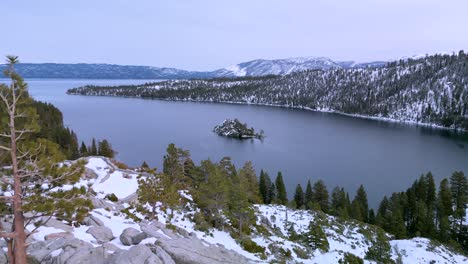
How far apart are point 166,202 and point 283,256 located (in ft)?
33.4

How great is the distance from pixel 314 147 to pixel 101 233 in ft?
337

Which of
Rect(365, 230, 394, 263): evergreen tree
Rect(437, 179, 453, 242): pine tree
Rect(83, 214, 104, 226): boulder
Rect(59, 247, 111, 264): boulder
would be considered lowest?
Rect(437, 179, 453, 242): pine tree

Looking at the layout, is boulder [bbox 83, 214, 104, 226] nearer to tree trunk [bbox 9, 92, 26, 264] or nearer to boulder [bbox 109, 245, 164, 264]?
boulder [bbox 109, 245, 164, 264]

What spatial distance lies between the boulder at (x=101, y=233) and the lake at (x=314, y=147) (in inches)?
2211

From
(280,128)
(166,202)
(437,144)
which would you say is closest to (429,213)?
(166,202)

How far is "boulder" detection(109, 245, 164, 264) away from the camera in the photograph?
1441cm

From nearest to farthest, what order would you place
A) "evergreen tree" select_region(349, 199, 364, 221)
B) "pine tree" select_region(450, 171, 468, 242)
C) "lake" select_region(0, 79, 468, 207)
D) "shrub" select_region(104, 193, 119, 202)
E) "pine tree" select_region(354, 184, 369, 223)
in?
"shrub" select_region(104, 193, 119, 202) < "evergreen tree" select_region(349, 199, 364, 221) < "pine tree" select_region(450, 171, 468, 242) < "pine tree" select_region(354, 184, 369, 223) < "lake" select_region(0, 79, 468, 207)

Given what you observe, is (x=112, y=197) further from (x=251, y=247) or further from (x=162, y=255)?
(x=162, y=255)

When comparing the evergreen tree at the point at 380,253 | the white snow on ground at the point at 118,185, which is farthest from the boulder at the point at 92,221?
the evergreen tree at the point at 380,253

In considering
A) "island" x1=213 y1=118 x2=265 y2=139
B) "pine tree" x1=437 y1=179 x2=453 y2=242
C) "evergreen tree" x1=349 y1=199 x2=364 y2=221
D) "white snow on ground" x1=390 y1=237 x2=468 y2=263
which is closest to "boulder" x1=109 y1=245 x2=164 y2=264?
"white snow on ground" x1=390 y1=237 x2=468 y2=263

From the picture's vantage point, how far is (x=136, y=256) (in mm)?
14719

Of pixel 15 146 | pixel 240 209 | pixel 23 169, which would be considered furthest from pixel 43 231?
pixel 240 209

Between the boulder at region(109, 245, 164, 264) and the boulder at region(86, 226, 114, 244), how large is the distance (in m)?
3.42

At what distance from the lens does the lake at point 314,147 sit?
270ft
